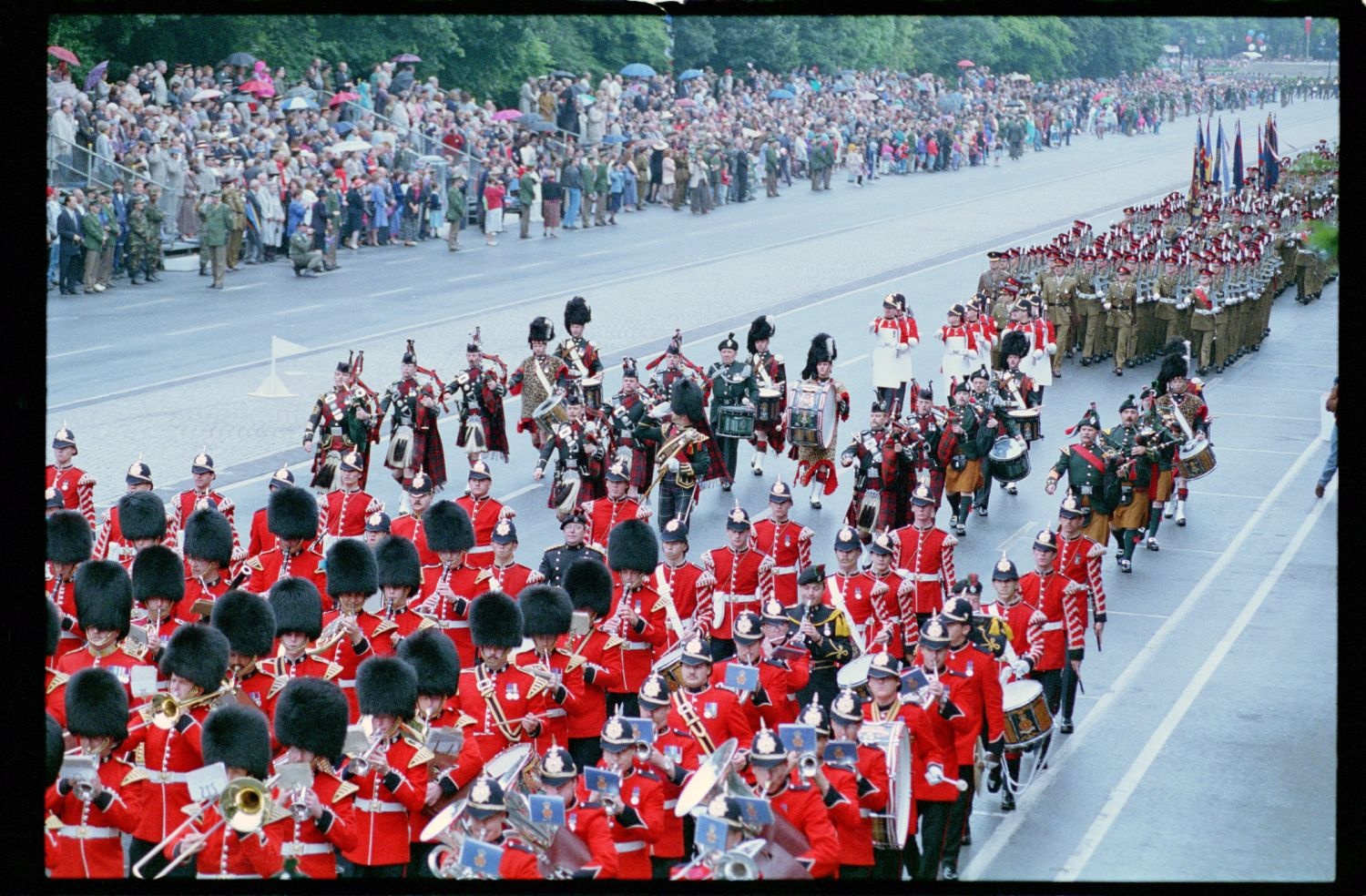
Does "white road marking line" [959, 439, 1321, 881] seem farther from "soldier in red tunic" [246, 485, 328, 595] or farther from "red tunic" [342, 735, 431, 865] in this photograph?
"soldier in red tunic" [246, 485, 328, 595]

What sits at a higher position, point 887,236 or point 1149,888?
point 887,236

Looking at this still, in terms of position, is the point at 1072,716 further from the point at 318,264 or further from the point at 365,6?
the point at 318,264

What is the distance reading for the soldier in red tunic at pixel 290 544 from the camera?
584 inches

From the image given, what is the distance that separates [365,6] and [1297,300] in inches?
1203

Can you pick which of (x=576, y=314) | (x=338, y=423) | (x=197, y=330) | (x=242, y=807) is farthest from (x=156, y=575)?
(x=197, y=330)

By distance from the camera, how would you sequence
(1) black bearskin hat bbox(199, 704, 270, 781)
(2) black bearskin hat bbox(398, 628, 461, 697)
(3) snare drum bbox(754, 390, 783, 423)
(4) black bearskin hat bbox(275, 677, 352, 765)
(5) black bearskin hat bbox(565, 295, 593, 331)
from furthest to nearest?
(5) black bearskin hat bbox(565, 295, 593, 331) < (3) snare drum bbox(754, 390, 783, 423) < (2) black bearskin hat bbox(398, 628, 461, 697) < (4) black bearskin hat bbox(275, 677, 352, 765) < (1) black bearskin hat bbox(199, 704, 270, 781)

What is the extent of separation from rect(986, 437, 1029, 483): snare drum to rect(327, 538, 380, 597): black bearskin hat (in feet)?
28.3

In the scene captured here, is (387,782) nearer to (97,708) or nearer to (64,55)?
(97,708)

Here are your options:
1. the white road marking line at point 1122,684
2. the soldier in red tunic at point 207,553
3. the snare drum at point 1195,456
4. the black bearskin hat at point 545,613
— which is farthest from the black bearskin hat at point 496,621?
the snare drum at point 1195,456

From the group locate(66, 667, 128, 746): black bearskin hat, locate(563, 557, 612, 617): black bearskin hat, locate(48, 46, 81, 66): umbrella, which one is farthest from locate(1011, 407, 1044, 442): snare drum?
locate(48, 46, 81, 66): umbrella

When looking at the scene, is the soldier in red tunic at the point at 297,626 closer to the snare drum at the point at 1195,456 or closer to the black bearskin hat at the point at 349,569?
the black bearskin hat at the point at 349,569

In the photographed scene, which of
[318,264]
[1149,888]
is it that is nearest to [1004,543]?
[1149,888]

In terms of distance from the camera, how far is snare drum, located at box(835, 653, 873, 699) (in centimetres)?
1328

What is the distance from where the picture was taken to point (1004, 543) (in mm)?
20641
